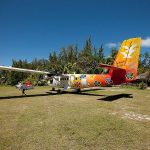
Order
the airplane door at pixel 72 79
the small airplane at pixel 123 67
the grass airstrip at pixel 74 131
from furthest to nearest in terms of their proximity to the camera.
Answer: the airplane door at pixel 72 79 → the small airplane at pixel 123 67 → the grass airstrip at pixel 74 131

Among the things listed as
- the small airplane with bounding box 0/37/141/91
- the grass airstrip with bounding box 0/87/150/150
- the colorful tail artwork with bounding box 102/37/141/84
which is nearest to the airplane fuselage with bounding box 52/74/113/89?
the small airplane with bounding box 0/37/141/91

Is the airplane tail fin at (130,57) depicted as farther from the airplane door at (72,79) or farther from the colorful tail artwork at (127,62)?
the airplane door at (72,79)

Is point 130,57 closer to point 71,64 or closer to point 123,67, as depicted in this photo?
point 123,67

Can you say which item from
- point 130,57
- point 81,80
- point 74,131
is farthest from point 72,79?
point 74,131

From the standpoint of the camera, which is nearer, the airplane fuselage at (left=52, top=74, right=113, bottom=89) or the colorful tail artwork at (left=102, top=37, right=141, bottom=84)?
the colorful tail artwork at (left=102, top=37, right=141, bottom=84)

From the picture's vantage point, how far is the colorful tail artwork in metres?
18.3

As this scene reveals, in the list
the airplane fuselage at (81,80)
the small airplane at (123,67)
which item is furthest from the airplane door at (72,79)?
the small airplane at (123,67)

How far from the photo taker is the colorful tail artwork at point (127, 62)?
1830 cm

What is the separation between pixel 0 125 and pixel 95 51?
64528 mm

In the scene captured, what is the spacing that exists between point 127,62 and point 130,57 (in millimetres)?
626

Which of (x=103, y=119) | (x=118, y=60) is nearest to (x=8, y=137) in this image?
(x=103, y=119)

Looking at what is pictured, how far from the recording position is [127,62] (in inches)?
742

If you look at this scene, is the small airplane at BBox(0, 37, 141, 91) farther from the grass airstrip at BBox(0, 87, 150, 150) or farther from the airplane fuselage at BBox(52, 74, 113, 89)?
the grass airstrip at BBox(0, 87, 150, 150)

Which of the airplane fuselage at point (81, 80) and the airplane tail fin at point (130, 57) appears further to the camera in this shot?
the airplane fuselage at point (81, 80)
